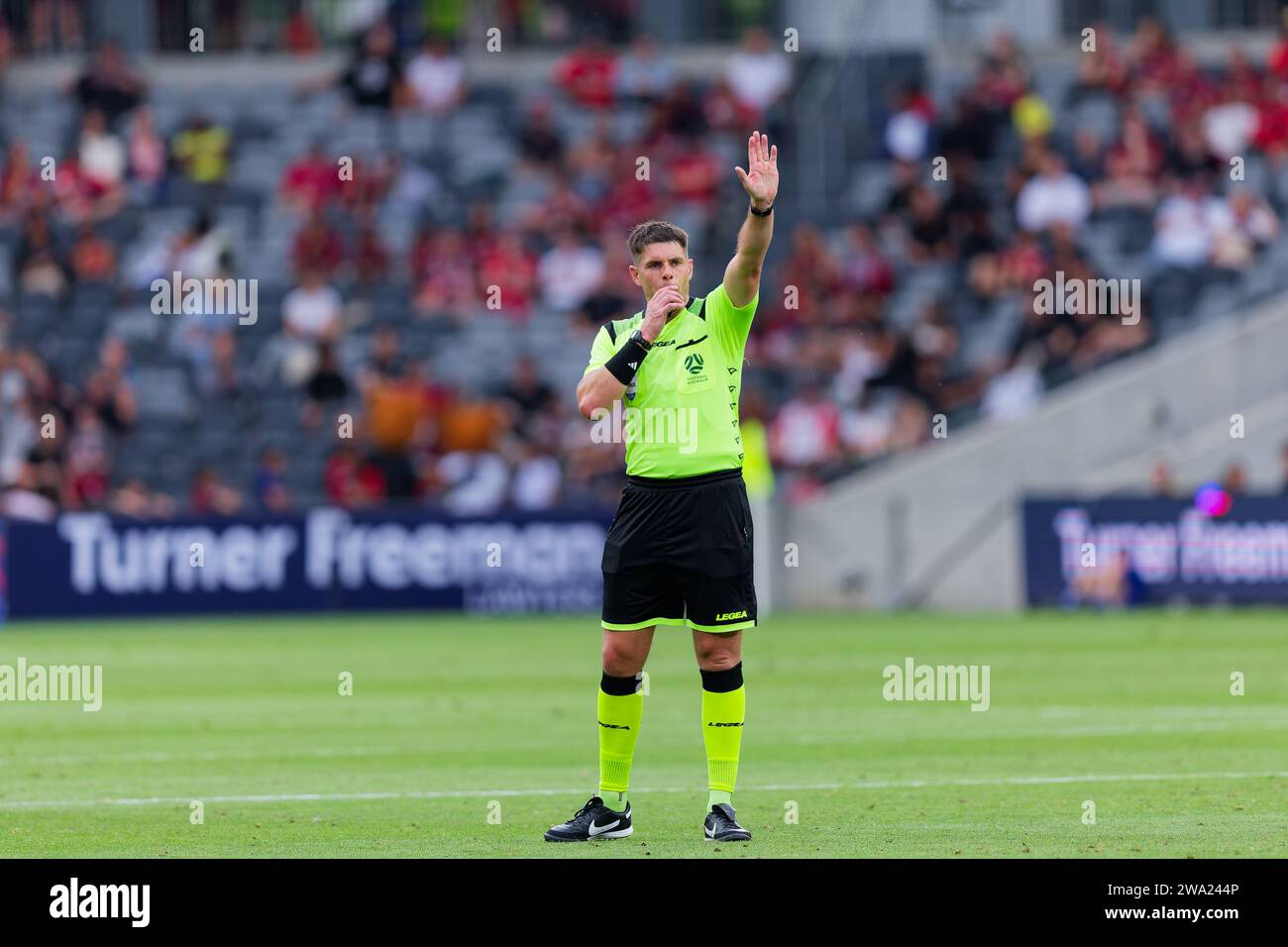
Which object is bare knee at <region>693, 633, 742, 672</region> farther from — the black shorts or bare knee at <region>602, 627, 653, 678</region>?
bare knee at <region>602, 627, 653, 678</region>

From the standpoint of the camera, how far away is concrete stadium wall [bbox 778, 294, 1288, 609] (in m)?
30.1

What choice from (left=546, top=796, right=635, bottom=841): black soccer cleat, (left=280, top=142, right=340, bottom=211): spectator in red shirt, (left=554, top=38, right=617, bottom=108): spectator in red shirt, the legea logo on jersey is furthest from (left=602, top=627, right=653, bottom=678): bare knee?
(left=554, top=38, right=617, bottom=108): spectator in red shirt

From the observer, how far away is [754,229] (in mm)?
10492

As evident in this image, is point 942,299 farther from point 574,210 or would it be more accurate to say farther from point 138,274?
point 138,274

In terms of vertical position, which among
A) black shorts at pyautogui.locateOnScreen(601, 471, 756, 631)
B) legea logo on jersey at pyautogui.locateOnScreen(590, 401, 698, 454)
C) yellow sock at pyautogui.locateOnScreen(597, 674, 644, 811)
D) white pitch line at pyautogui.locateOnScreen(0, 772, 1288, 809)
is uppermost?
legea logo on jersey at pyautogui.locateOnScreen(590, 401, 698, 454)

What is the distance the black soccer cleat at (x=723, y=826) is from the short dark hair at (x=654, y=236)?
8.06 ft

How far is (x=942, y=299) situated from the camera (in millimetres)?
33125

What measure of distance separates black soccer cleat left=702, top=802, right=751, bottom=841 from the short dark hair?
Result: 2.46 metres

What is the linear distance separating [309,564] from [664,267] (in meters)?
20.0

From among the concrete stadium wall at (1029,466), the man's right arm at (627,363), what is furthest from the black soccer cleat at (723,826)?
the concrete stadium wall at (1029,466)

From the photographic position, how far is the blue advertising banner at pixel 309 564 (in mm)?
29625
